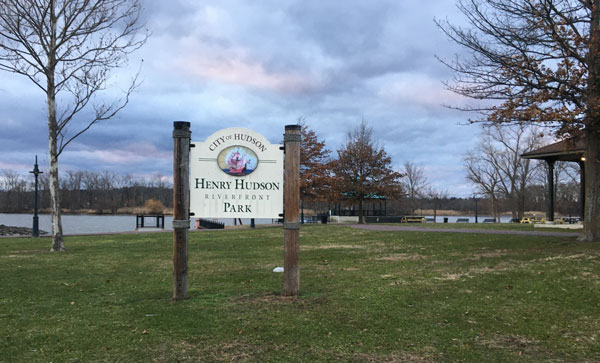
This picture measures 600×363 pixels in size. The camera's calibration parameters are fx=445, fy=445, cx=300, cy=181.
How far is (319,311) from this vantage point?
228 inches

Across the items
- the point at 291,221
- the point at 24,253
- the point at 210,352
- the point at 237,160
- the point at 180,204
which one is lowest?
the point at 24,253

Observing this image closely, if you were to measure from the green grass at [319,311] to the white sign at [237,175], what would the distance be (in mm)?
1343

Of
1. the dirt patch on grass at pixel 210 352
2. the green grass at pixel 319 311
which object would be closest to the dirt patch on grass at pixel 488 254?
the green grass at pixel 319 311

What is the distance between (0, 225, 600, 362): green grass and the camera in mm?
4352

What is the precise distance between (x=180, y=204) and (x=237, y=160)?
1.09 m

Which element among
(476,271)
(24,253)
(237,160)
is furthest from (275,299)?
(24,253)

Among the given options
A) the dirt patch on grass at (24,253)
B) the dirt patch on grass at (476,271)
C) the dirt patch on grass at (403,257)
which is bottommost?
the dirt patch on grass at (24,253)

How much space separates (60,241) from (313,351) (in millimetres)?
12540

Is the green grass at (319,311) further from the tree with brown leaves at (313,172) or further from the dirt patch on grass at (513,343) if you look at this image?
the tree with brown leaves at (313,172)

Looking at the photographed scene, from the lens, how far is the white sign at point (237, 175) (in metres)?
6.76

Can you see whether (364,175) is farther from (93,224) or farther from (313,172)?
(93,224)

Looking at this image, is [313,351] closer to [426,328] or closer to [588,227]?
[426,328]

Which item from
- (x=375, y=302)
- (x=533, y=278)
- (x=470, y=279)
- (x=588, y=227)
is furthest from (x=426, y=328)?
(x=588, y=227)

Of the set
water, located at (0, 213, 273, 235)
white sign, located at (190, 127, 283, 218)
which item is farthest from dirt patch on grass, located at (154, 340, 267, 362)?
water, located at (0, 213, 273, 235)
